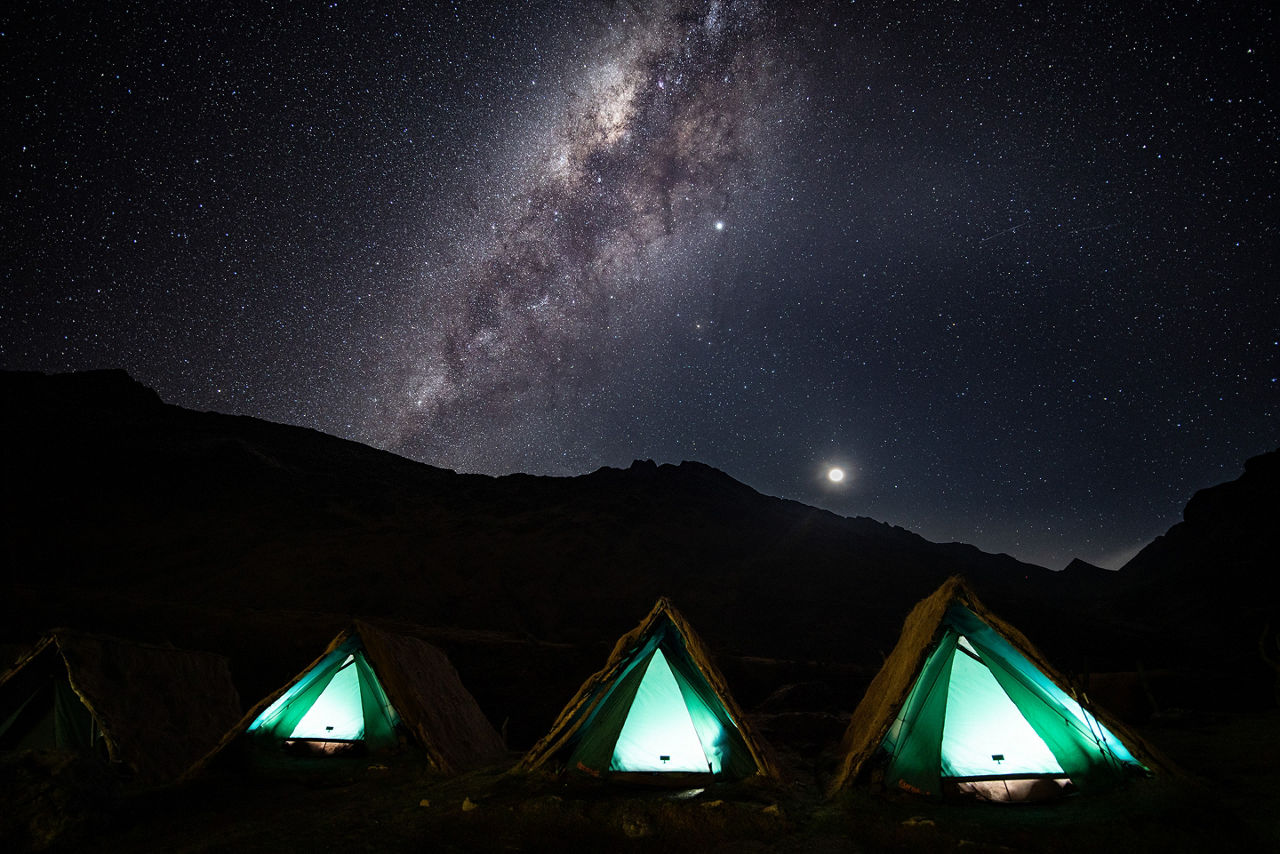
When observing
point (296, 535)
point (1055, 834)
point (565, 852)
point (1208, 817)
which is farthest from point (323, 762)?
point (296, 535)

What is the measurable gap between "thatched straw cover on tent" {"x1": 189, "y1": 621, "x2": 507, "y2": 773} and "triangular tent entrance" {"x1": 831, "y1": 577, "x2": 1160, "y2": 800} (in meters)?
5.18

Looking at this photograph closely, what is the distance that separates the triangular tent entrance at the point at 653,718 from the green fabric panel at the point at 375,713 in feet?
11.9

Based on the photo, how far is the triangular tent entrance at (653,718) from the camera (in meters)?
6.34

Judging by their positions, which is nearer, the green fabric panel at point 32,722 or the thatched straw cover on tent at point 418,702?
the thatched straw cover on tent at point 418,702

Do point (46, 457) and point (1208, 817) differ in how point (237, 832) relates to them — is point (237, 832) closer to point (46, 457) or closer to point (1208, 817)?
point (1208, 817)

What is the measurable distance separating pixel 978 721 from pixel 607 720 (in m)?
4.22

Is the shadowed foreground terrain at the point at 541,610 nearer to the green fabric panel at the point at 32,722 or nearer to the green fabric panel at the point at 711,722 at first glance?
the green fabric panel at the point at 711,722

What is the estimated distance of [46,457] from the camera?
120 feet

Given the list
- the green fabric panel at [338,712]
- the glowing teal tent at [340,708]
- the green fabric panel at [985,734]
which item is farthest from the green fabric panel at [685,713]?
the green fabric panel at [338,712]

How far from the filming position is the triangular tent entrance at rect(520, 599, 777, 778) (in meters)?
6.34

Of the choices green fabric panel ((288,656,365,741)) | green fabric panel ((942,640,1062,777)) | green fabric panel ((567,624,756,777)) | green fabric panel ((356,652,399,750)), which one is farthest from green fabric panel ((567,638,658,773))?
green fabric panel ((288,656,365,741))

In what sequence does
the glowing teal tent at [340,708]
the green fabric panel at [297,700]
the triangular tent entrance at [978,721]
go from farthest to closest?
1. the glowing teal tent at [340,708]
2. the green fabric panel at [297,700]
3. the triangular tent entrance at [978,721]

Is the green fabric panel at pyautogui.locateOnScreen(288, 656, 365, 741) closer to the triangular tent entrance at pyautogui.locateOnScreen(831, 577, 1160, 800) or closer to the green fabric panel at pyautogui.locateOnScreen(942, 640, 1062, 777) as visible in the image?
the triangular tent entrance at pyautogui.locateOnScreen(831, 577, 1160, 800)

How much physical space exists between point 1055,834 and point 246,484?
45.6 m
